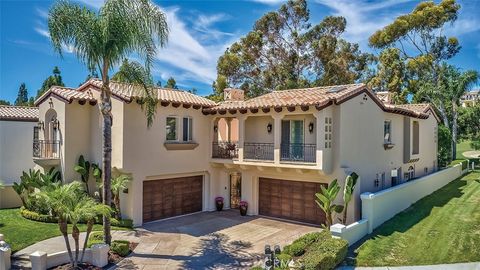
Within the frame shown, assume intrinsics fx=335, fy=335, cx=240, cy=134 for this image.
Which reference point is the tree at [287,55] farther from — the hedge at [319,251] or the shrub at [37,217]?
the hedge at [319,251]

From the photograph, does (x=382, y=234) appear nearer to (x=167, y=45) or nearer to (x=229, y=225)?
(x=229, y=225)

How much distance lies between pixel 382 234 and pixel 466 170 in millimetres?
24694

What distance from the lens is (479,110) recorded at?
3962 cm

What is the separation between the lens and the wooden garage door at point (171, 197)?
757 inches

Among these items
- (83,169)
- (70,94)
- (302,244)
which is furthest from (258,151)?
(70,94)

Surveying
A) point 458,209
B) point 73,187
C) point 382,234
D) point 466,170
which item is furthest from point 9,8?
point 466,170

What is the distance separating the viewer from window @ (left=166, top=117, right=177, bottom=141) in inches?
799

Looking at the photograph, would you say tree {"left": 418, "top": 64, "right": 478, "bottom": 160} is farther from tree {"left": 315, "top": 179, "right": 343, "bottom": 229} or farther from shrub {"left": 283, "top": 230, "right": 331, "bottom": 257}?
shrub {"left": 283, "top": 230, "right": 331, "bottom": 257}

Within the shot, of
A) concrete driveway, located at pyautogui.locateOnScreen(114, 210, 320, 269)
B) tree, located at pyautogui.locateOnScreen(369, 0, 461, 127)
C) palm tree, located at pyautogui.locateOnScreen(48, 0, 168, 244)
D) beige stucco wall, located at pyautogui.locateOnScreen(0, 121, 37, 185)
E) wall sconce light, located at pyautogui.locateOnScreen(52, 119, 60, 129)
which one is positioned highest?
tree, located at pyautogui.locateOnScreen(369, 0, 461, 127)

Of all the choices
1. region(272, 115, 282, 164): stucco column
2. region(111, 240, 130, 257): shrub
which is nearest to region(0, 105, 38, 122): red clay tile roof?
region(111, 240, 130, 257): shrub

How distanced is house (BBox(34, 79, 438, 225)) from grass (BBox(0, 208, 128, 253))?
298 cm

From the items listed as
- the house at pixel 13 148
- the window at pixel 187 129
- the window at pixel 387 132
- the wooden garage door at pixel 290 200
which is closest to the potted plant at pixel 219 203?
the wooden garage door at pixel 290 200

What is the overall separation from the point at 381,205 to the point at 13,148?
24162 mm

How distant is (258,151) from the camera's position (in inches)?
798
